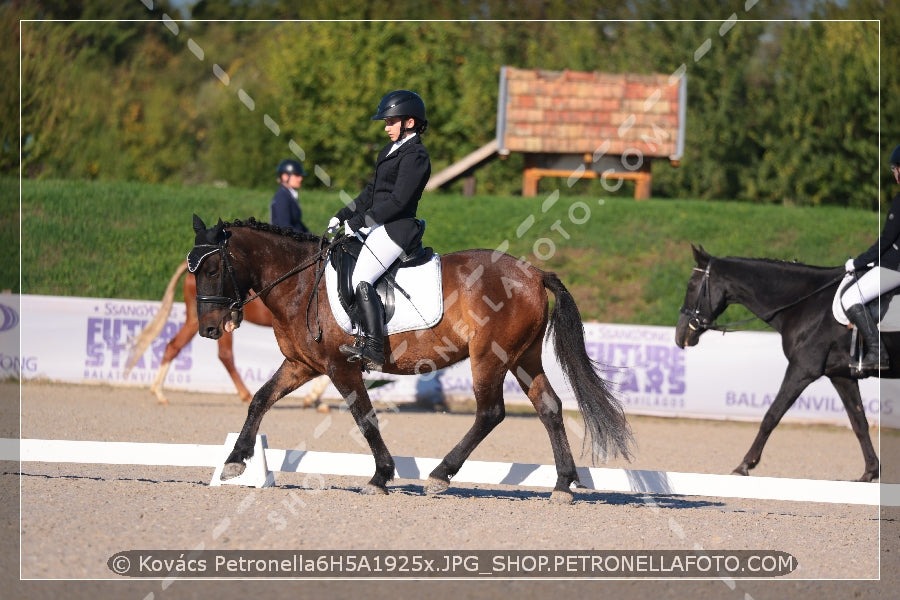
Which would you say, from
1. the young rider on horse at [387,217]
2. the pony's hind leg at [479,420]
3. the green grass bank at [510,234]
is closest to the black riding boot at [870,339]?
the pony's hind leg at [479,420]

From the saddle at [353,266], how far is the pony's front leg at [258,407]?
0.57 m

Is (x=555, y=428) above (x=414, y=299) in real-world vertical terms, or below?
below

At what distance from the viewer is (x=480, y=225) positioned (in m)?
20.0

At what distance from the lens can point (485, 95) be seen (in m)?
28.5

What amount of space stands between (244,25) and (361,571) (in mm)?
39251

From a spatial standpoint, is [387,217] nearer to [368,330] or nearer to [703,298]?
[368,330]

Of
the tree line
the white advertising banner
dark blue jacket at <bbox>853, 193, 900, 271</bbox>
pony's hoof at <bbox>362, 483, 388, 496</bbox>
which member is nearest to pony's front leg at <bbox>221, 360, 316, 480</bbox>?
pony's hoof at <bbox>362, 483, 388, 496</bbox>

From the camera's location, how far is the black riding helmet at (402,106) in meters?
6.55

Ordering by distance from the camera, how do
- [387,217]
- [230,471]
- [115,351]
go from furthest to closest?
1. [115,351]
2. [387,217]
3. [230,471]

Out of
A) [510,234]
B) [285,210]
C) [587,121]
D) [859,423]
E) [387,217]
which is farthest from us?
[587,121]

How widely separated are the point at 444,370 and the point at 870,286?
20.1ft

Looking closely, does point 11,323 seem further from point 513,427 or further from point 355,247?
point 355,247

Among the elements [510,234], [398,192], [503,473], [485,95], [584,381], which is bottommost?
[503,473]

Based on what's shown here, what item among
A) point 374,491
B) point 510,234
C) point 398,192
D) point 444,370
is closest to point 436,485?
point 374,491
